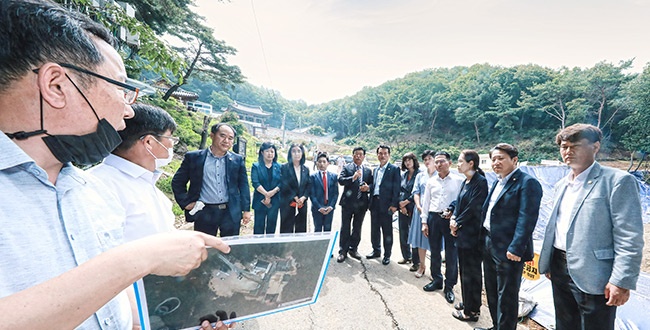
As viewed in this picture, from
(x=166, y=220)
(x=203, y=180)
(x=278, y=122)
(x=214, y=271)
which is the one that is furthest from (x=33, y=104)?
(x=278, y=122)

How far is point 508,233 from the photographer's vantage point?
8.14ft

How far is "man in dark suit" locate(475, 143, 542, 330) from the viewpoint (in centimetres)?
238

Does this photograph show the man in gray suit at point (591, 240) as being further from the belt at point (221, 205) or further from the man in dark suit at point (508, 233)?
the belt at point (221, 205)

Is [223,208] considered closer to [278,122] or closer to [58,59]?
[58,59]

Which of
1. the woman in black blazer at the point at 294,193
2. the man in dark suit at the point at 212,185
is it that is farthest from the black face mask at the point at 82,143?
the woman in black blazer at the point at 294,193

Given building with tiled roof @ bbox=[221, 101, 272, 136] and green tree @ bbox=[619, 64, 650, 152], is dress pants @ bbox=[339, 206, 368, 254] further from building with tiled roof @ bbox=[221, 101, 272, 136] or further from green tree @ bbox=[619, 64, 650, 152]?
building with tiled roof @ bbox=[221, 101, 272, 136]

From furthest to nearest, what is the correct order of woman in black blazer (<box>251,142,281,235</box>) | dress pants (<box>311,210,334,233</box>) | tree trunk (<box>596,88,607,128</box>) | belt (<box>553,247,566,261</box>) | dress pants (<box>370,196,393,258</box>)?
tree trunk (<box>596,88,607,128</box>)
dress pants (<box>311,210,334,233</box>)
woman in black blazer (<box>251,142,281,235</box>)
dress pants (<box>370,196,393,258</box>)
belt (<box>553,247,566,261</box>)

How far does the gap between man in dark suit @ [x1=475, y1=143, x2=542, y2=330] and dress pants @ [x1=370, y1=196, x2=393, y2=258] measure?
1887mm

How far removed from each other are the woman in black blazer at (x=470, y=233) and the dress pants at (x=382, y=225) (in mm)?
1463

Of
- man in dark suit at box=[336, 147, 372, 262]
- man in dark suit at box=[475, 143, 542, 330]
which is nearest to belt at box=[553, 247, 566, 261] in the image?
man in dark suit at box=[475, 143, 542, 330]

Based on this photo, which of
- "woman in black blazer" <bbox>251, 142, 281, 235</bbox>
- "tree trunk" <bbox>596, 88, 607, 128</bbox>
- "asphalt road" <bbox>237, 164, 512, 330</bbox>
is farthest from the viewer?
"tree trunk" <bbox>596, 88, 607, 128</bbox>

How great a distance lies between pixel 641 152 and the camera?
886 inches

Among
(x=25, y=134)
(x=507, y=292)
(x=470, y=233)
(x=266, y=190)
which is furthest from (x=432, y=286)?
(x=25, y=134)

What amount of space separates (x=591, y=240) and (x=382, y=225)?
2.89 m
